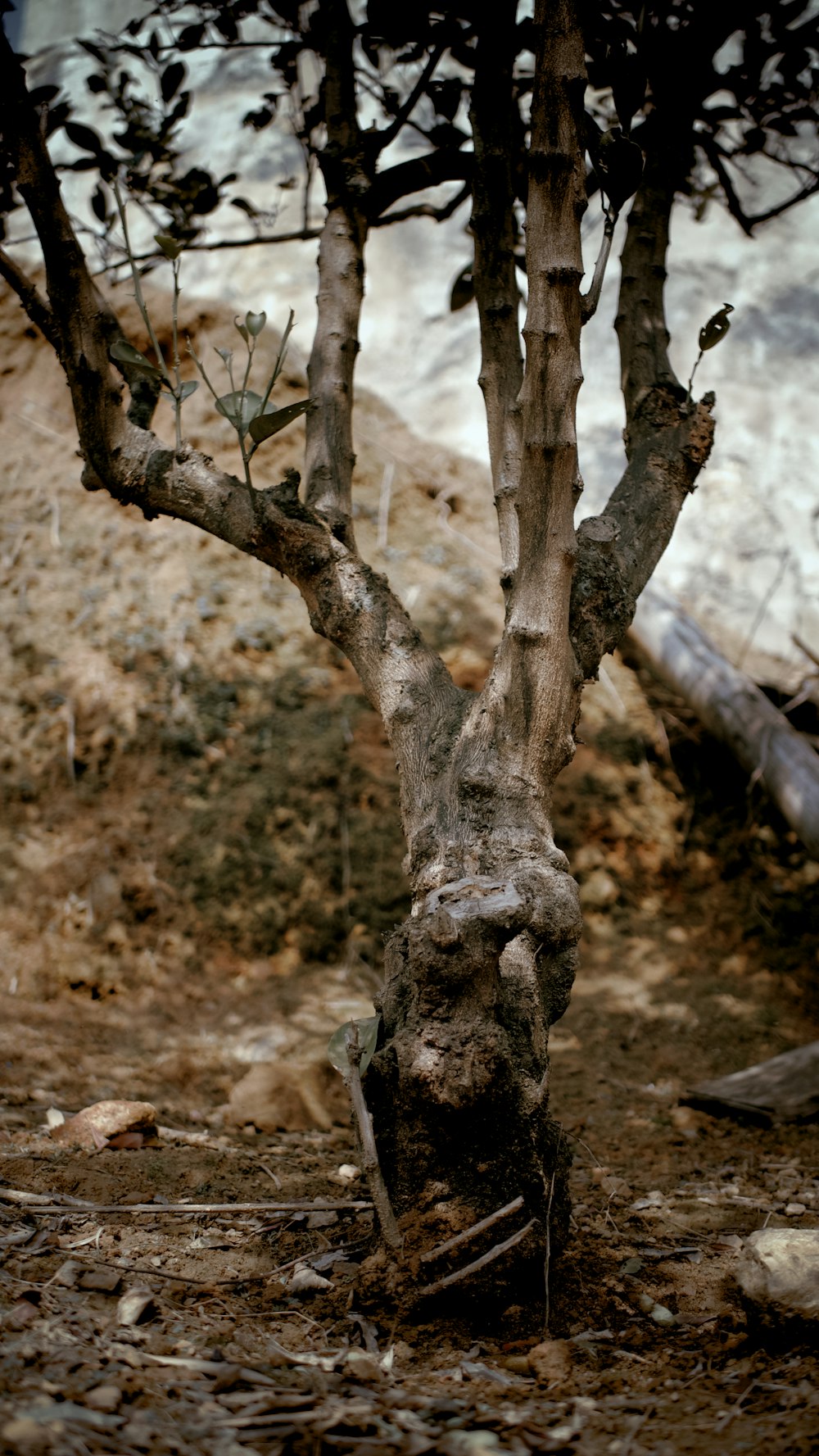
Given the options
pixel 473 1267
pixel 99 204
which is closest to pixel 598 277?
pixel 473 1267

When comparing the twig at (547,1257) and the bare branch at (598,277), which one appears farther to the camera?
the bare branch at (598,277)

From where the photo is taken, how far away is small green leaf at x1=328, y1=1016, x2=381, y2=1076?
1.57 metres

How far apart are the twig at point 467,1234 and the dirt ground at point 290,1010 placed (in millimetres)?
99

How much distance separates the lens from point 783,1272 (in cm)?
145

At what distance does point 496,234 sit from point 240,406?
2.62ft

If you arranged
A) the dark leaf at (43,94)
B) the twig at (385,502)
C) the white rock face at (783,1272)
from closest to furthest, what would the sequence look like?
the white rock face at (783,1272) → the dark leaf at (43,94) → the twig at (385,502)

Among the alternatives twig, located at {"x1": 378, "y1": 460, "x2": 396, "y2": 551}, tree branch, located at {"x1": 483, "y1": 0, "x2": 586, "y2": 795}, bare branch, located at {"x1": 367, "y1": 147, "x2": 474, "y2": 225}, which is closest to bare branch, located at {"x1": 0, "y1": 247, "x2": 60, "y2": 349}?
bare branch, located at {"x1": 367, "y1": 147, "x2": 474, "y2": 225}

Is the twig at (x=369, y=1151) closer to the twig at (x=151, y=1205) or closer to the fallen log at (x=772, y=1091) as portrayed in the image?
the twig at (x=151, y=1205)

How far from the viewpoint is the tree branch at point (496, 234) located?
2.31 m

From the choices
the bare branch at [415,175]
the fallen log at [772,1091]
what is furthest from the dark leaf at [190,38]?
the fallen log at [772,1091]

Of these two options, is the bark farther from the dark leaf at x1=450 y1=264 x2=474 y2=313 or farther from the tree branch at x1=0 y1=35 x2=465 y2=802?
the dark leaf at x1=450 y1=264 x2=474 y2=313

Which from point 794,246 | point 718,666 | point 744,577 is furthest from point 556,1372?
point 794,246

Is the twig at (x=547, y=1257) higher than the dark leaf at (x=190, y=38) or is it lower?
lower

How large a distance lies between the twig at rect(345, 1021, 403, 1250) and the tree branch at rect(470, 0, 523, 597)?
1243 mm
